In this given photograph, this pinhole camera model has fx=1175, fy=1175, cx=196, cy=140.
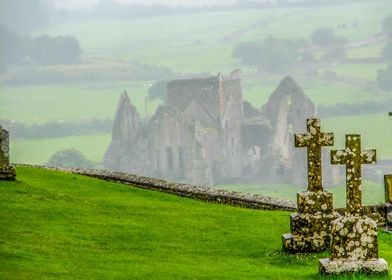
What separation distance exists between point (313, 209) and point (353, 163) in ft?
11.6

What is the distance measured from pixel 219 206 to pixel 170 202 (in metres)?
1.49

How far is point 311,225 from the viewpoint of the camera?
72.3 ft

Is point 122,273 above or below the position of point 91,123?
below

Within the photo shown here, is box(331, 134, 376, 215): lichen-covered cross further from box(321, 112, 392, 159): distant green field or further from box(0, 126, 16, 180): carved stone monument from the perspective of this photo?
box(321, 112, 392, 159): distant green field

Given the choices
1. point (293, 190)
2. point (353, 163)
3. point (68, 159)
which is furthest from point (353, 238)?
point (68, 159)

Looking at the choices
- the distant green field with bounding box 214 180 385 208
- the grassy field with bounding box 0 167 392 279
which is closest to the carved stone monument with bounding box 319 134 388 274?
the grassy field with bounding box 0 167 392 279

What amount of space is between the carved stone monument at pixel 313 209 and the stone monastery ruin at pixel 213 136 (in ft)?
361

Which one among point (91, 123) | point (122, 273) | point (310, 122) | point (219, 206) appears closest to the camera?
point (122, 273)

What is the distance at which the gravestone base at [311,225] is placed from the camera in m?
22.0

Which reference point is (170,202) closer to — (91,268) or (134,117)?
(91,268)

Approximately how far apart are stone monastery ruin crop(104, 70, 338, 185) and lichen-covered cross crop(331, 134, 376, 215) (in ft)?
372

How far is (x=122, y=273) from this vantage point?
18203 millimetres

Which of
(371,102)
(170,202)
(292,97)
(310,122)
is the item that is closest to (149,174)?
(292,97)

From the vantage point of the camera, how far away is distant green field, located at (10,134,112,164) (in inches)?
6373
